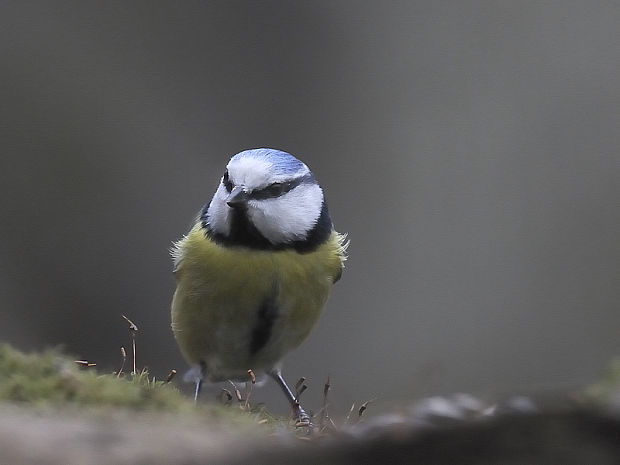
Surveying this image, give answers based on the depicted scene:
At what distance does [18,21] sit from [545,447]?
197 inches

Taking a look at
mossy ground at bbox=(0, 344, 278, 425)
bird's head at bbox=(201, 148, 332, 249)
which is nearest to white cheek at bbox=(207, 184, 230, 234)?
bird's head at bbox=(201, 148, 332, 249)

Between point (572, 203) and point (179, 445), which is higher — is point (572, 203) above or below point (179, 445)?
above

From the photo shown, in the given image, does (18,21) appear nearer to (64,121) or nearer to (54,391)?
(64,121)

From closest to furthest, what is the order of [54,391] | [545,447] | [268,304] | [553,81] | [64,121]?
[545,447] → [54,391] → [268,304] → [64,121] → [553,81]

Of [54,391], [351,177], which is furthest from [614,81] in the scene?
[54,391]

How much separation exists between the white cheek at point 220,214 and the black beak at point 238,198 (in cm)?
8

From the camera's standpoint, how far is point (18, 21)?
5293 millimetres

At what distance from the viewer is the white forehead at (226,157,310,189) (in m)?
2.39

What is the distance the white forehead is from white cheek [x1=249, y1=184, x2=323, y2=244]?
0.05 metres

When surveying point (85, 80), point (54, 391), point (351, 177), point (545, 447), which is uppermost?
point (85, 80)

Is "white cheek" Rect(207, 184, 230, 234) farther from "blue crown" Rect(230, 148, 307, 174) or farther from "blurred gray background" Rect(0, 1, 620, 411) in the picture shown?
"blurred gray background" Rect(0, 1, 620, 411)

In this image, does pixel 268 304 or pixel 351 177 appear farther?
pixel 351 177

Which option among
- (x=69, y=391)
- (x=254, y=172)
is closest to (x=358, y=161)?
(x=254, y=172)

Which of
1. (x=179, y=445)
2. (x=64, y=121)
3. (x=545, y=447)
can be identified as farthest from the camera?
(x=64, y=121)
